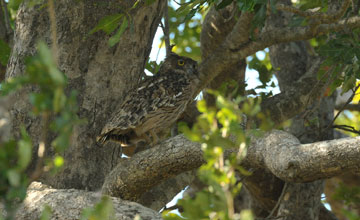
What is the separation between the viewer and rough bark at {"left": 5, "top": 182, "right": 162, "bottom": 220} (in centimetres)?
329

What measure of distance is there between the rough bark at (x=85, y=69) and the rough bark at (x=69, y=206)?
21.5 inches

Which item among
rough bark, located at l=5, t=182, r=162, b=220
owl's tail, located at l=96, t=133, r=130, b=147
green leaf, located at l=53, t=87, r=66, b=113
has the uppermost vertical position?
owl's tail, located at l=96, t=133, r=130, b=147

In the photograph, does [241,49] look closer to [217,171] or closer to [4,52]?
[4,52]

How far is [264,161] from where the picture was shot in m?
3.30

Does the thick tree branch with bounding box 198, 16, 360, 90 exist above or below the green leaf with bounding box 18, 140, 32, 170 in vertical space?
above

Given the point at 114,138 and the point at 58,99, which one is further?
the point at 114,138

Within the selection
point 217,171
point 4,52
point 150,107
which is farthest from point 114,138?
point 217,171

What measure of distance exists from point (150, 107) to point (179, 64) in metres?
1.01

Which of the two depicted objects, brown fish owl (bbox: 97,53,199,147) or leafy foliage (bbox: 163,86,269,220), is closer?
leafy foliage (bbox: 163,86,269,220)

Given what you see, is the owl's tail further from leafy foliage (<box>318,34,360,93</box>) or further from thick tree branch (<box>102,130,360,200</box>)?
leafy foliage (<box>318,34,360,93</box>)

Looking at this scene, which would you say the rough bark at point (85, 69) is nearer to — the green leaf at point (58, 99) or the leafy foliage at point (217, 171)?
the leafy foliage at point (217, 171)

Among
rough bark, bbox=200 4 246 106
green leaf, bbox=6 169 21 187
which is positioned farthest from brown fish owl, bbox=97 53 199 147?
green leaf, bbox=6 169 21 187

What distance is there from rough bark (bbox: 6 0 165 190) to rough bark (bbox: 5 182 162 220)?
0.55 metres

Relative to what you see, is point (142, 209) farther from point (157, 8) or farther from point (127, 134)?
point (157, 8)
